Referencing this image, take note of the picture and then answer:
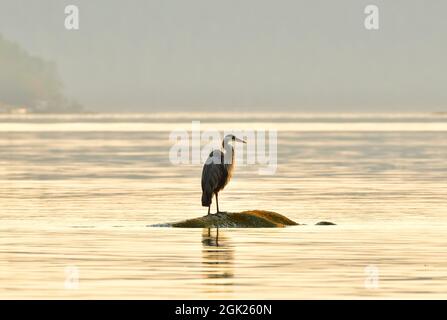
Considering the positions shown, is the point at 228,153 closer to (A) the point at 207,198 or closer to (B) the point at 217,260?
(A) the point at 207,198

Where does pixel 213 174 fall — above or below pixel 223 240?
Answer: above

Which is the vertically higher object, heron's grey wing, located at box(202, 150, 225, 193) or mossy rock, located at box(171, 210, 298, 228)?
heron's grey wing, located at box(202, 150, 225, 193)

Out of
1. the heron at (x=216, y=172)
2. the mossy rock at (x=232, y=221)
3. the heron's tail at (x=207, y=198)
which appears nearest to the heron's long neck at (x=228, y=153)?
the heron at (x=216, y=172)

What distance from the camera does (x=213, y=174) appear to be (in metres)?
36.2

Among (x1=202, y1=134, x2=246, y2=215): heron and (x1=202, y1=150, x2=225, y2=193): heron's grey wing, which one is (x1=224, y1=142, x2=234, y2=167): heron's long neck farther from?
(x1=202, y1=150, x2=225, y2=193): heron's grey wing

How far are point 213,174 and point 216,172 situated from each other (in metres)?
0.10

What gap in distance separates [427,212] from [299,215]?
12.6ft

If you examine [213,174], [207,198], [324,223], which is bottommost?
[324,223]

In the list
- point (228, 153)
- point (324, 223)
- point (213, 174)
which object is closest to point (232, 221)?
point (213, 174)

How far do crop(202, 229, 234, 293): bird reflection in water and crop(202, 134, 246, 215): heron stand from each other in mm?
1864

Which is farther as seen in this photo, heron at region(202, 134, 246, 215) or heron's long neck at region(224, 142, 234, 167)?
heron's long neck at region(224, 142, 234, 167)

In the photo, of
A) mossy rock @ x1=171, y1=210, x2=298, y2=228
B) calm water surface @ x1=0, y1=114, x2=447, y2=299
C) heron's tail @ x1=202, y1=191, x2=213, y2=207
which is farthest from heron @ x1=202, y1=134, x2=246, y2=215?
calm water surface @ x1=0, y1=114, x2=447, y2=299

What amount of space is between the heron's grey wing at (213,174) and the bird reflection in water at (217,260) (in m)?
1.93

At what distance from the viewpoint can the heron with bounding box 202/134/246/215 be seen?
36156 millimetres
